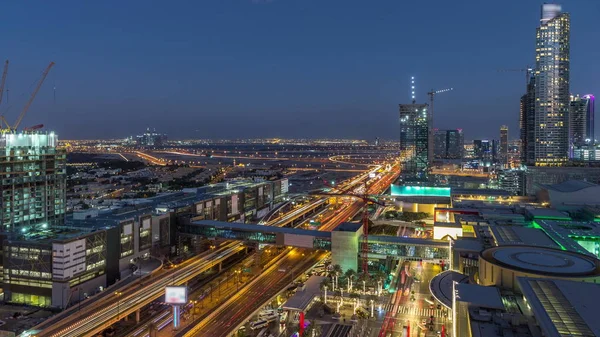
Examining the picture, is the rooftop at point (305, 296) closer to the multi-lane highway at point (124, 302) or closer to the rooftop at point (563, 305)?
the multi-lane highway at point (124, 302)

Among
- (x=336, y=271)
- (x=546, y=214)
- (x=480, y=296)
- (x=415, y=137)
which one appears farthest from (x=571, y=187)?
(x=415, y=137)

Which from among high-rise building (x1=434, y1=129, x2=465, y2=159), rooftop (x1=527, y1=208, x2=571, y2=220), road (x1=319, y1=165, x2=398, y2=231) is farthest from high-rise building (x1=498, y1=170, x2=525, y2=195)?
high-rise building (x1=434, y1=129, x2=465, y2=159)

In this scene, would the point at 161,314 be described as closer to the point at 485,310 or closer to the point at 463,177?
the point at 485,310

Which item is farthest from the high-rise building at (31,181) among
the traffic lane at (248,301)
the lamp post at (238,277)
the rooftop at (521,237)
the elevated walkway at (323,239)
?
the rooftop at (521,237)

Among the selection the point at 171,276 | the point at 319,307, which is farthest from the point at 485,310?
the point at 171,276

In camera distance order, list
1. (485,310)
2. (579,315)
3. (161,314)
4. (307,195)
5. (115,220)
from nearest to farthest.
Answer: (579,315)
(485,310)
(161,314)
(115,220)
(307,195)

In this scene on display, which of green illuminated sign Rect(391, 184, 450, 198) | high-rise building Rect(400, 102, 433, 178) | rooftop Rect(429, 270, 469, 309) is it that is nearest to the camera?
rooftop Rect(429, 270, 469, 309)

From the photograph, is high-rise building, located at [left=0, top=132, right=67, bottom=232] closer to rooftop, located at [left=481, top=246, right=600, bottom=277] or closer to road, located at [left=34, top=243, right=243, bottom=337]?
road, located at [left=34, top=243, right=243, bottom=337]
